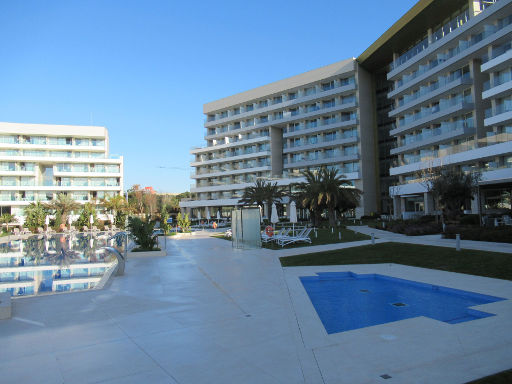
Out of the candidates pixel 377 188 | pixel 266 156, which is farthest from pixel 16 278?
pixel 266 156

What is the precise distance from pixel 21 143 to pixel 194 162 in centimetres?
2908

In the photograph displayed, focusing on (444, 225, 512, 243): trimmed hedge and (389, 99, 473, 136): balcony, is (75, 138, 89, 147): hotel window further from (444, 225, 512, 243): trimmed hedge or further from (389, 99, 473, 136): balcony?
(444, 225, 512, 243): trimmed hedge

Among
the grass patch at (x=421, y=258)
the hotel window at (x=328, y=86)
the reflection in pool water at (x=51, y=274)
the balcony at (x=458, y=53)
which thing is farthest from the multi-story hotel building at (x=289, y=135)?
the reflection in pool water at (x=51, y=274)

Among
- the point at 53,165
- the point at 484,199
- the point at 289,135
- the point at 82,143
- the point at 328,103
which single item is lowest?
the point at 484,199

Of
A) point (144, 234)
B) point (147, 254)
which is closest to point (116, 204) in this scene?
point (144, 234)

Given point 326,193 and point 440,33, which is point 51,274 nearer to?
point 326,193

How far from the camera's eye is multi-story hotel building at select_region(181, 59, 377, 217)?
5334cm

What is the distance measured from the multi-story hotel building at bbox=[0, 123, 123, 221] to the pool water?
181 ft

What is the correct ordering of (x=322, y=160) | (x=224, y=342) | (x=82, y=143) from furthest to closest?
(x=82, y=143) → (x=322, y=160) → (x=224, y=342)

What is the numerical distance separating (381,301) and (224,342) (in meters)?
4.92

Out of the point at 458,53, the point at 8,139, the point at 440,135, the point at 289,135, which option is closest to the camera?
the point at 458,53

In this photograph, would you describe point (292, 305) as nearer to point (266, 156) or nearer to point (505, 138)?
point (505, 138)

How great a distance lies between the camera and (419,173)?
37344mm

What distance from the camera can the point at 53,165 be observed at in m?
63.8
